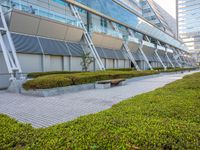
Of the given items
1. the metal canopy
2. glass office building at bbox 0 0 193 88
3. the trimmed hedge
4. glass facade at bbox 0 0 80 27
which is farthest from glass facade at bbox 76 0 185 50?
the trimmed hedge

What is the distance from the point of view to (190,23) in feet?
365

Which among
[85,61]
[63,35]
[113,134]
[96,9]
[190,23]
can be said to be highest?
[190,23]

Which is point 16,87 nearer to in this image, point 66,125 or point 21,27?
point 21,27

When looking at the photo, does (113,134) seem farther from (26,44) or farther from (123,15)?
(123,15)

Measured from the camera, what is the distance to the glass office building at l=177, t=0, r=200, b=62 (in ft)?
342

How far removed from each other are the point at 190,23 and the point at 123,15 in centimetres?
9396

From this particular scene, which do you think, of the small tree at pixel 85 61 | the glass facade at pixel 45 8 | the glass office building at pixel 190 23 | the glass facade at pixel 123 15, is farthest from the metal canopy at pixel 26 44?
the glass office building at pixel 190 23

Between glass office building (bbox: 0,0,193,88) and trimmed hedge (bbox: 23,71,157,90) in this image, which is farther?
glass office building (bbox: 0,0,193,88)

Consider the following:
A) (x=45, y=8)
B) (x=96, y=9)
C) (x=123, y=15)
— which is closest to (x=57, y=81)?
(x=45, y=8)

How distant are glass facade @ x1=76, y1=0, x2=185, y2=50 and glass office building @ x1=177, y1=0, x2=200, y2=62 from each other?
6311 cm

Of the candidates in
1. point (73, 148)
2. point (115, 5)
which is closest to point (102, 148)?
point (73, 148)

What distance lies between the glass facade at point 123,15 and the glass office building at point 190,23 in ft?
207

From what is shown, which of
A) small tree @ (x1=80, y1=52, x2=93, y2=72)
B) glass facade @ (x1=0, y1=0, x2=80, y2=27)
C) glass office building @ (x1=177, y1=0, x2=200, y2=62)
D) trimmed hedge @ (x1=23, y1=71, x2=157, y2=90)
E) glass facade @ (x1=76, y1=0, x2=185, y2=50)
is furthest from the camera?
glass office building @ (x1=177, y1=0, x2=200, y2=62)

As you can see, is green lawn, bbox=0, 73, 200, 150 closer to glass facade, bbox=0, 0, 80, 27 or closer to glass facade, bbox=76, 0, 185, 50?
glass facade, bbox=0, 0, 80, 27
